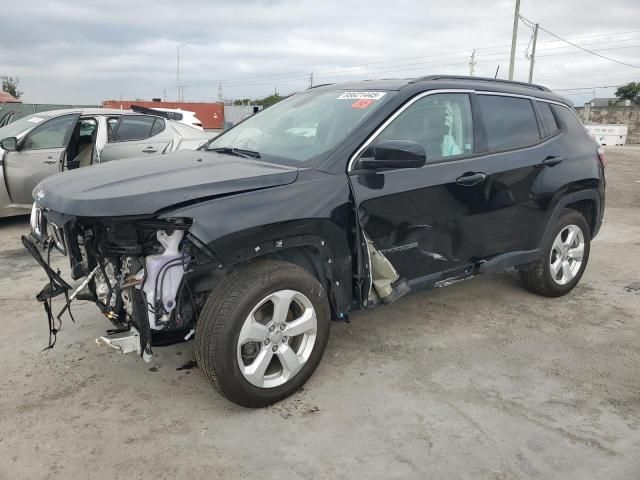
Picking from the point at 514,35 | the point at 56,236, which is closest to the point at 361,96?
the point at 56,236

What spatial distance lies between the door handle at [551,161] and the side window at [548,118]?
0.23 m

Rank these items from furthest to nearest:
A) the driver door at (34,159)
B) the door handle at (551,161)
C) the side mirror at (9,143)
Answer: the driver door at (34,159)
the side mirror at (9,143)
the door handle at (551,161)

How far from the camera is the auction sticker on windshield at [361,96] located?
3.56 m

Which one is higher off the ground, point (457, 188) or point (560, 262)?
point (457, 188)

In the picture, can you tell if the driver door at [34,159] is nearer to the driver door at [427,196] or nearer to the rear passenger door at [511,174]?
the driver door at [427,196]

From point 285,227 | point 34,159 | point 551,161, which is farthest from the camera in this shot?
point 34,159

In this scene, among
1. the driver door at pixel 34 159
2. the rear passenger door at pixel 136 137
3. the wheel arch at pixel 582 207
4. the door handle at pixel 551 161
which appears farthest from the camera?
the rear passenger door at pixel 136 137

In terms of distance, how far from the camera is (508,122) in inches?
163

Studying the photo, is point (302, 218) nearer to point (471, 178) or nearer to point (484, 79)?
point (471, 178)

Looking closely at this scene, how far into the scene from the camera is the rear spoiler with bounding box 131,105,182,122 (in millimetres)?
8484

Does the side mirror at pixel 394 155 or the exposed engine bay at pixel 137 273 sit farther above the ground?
the side mirror at pixel 394 155

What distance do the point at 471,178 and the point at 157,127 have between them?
5901 mm

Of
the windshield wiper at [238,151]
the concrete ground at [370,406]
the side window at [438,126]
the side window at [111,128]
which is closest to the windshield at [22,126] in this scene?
the side window at [111,128]

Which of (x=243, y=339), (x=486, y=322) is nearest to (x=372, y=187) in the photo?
(x=243, y=339)
